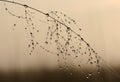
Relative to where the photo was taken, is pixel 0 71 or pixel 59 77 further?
pixel 0 71

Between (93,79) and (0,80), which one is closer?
(93,79)

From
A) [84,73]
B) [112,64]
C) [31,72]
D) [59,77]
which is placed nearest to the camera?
[112,64]

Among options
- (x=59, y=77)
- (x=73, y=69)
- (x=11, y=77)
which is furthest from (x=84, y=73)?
(x=11, y=77)

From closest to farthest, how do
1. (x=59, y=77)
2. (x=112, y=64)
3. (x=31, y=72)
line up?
(x=112, y=64) < (x=59, y=77) < (x=31, y=72)

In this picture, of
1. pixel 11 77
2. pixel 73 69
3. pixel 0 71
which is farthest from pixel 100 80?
pixel 0 71

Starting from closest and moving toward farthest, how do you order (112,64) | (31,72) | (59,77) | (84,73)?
(112,64)
(84,73)
(59,77)
(31,72)

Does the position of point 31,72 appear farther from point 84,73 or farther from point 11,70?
point 84,73

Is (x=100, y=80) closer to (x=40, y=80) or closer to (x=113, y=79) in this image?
(x=113, y=79)

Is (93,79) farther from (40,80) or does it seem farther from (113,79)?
(40,80)

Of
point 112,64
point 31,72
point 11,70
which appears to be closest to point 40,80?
point 31,72
